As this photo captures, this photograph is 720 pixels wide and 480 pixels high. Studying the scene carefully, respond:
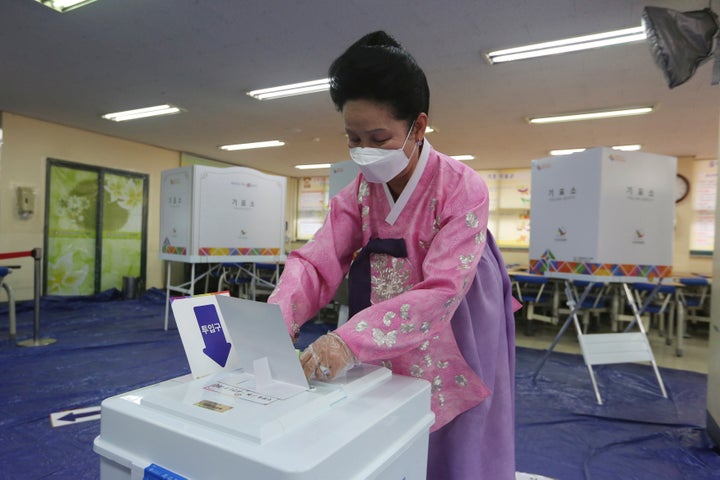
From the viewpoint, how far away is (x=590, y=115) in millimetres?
4660

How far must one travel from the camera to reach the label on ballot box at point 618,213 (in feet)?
9.09

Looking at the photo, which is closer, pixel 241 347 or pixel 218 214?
pixel 241 347

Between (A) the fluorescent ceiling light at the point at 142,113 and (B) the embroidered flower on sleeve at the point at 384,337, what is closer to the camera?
(B) the embroidered flower on sleeve at the point at 384,337

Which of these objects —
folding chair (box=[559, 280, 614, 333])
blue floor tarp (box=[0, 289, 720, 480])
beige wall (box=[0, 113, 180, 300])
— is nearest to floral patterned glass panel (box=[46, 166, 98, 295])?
beige wall (box=[0, 113, 180, 300])

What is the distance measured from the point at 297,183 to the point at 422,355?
977 cm

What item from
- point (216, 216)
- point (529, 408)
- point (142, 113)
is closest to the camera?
point (529, 408)

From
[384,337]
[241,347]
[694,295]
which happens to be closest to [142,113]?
[241,347]

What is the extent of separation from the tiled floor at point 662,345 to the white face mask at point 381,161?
3.93m

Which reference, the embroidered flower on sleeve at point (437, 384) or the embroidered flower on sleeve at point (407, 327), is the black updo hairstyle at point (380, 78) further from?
the embroidered flower on sleeve at point (437, 384)

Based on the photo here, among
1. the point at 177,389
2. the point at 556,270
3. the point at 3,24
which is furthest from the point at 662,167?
the point at 3,24

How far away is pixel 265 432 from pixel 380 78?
542 millimetres

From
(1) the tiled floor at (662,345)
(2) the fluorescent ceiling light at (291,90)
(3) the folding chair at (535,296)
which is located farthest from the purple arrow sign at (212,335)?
(3) the folding chair at (535,296)

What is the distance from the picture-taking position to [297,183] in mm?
10281

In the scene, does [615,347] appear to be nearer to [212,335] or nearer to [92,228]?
[212,335]
